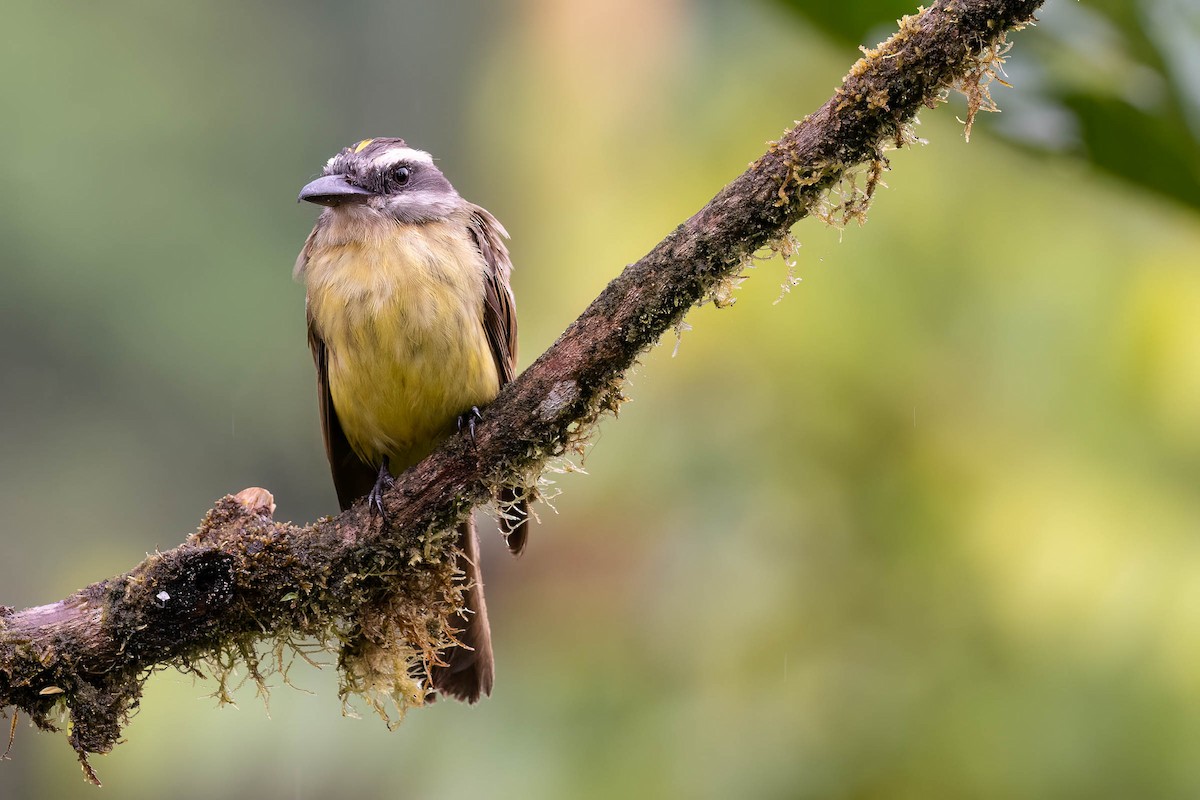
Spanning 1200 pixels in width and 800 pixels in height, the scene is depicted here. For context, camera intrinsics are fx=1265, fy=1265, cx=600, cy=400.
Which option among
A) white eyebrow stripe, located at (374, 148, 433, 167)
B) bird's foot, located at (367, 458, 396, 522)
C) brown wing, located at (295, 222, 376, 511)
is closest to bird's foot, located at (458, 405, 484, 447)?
bird's foot, located at (367, 458, 396, 522)

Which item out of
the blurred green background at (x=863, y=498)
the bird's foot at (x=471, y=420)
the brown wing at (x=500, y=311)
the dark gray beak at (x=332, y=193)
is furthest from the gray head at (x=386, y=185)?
the blurred green background at (x=863, y=498)

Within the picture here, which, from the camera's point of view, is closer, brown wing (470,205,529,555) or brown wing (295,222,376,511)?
brown wing (470,205,529,555)

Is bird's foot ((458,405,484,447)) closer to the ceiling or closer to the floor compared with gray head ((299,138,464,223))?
closer to the floor

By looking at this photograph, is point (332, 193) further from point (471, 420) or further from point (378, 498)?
point (378, 498)

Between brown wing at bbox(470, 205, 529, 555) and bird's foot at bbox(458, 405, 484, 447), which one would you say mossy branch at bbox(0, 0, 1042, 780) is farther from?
brown wing at bbox(470, 205, 529, 555)

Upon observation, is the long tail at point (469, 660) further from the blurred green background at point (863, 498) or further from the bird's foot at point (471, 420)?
the blurred green background at point (863, 498)

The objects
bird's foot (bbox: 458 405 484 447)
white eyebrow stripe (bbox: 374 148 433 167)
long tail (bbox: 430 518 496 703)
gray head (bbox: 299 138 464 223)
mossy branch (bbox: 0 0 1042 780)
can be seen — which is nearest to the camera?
mossy branch (bbox: 0 0 1042 780)

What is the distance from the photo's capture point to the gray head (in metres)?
3.69

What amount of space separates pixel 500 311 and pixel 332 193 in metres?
0.60

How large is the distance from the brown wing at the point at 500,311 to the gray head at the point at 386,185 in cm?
12

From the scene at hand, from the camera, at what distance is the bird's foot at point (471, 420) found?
3037 millimetres

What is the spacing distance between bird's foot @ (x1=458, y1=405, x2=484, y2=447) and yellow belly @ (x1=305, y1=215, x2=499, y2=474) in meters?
0.03

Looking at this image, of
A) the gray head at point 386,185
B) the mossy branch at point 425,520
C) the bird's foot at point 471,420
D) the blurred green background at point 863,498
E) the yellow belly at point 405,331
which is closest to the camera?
the mossy branch at point 425,520

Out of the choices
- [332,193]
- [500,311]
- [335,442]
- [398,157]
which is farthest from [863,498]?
[332,193]
